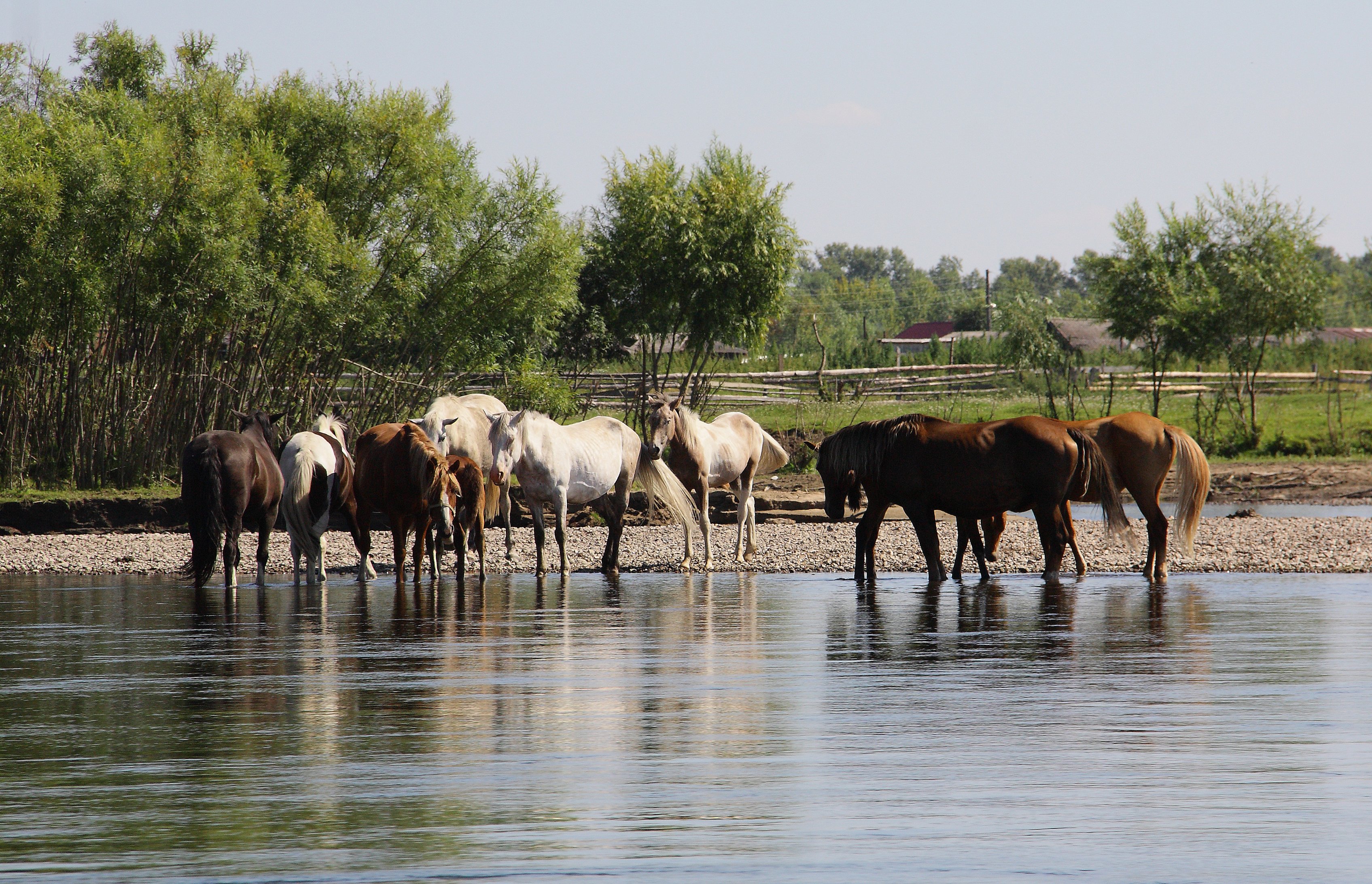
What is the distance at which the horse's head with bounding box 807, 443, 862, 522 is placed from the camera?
12.9 metres

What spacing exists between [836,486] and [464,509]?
3722 mm

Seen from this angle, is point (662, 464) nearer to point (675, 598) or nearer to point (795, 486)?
point (675, 598)

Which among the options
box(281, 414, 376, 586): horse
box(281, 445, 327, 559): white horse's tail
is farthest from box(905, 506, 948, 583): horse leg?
box(281, 445, 327, 559): white horse's tail

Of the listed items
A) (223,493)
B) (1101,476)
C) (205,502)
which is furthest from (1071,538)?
(205,502)

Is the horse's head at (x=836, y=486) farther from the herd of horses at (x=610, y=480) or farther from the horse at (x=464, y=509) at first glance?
the horse at (x=464, y=509)

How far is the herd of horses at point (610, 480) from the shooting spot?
12.4 m

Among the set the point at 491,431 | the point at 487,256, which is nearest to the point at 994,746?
the point at 491,431

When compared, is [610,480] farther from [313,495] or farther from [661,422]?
[313,495]

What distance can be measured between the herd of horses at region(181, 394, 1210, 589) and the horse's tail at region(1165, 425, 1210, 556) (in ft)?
0.06

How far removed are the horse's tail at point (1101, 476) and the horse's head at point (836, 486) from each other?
209 centimetres

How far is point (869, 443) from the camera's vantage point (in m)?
12.6

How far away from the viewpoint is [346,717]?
5941 millimetres

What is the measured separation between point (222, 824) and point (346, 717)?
1.86 metres

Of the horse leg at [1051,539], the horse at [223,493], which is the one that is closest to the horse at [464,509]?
the horse at [223,493]
